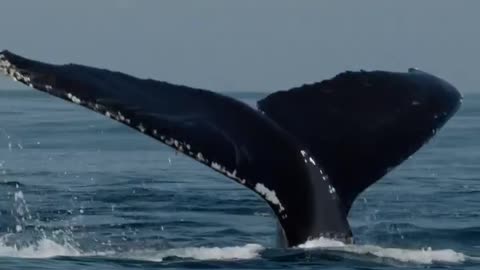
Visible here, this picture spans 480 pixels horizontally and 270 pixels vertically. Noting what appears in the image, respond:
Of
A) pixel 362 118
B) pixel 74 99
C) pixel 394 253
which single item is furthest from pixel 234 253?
pixel 74 99

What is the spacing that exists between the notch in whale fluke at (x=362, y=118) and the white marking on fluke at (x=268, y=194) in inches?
15.3

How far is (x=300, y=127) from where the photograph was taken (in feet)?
25.0

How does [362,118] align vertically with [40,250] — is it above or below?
above

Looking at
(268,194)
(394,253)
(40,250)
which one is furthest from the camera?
(40,250)

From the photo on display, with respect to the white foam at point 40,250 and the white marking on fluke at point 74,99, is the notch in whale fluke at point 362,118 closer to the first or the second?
the white marking on fluke at point 74,99

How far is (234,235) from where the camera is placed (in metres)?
10.4

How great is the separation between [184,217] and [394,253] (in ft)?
11.0

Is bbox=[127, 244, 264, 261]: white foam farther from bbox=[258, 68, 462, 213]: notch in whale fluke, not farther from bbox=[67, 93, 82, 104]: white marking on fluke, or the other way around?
bbox=[67, 93, 82, 104]: white marking on fluke

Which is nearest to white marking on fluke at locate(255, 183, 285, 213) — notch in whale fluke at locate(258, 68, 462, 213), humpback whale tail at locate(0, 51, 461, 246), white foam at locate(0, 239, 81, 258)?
humpback whale tail at locate(0, 51, 461, 246)

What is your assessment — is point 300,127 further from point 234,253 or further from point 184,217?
point 184,217

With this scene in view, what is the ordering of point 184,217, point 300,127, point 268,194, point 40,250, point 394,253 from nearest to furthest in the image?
point 268,194, point 300,127, point 394,253, point 40,250, point 184,217

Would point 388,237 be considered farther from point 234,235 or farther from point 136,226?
point 136,226

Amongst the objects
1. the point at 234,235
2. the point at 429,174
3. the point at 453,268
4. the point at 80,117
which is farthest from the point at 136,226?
the point at 80,117

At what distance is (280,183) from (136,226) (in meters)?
3.51
